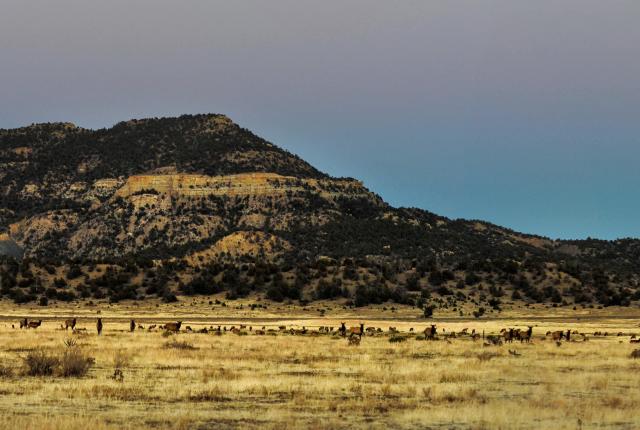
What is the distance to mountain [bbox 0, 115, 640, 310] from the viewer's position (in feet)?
307

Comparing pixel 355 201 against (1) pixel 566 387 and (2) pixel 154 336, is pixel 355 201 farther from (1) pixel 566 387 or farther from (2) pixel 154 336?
(1) pixel 566 387

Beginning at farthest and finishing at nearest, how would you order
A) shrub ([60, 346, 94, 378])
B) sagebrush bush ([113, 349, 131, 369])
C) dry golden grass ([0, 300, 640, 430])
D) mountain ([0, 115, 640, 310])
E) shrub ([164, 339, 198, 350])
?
mountain ([0, 115, 640, 310])
shrub ([164, 339, 198, 350])
sagebrush bush ([113, 349, 131, 369])
shrub ([60, 346, 94, 378])
dry golden grass ([0, 300, 640, 430])

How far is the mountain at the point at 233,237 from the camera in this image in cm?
9369

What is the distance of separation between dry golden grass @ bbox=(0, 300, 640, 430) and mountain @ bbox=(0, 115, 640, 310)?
5294 centimetres

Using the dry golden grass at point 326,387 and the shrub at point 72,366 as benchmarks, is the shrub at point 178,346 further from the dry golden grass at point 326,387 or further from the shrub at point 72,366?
the shrub at point 72,366

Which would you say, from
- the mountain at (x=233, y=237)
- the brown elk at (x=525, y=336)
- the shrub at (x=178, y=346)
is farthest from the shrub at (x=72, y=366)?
the mountain at (x=233, y=237)

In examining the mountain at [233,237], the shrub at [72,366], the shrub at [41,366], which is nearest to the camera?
the shrub at [72,366]

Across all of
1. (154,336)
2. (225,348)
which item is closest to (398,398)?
(225,348)

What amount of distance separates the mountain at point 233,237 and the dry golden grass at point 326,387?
52944 millimetres

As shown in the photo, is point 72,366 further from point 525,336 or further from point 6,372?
point 525,336

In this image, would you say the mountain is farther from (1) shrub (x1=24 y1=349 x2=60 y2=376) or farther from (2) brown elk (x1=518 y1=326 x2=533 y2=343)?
(1) shrub (x1=24 y1=349 x2=60 y2=376)

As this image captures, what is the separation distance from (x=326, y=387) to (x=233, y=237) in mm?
117353

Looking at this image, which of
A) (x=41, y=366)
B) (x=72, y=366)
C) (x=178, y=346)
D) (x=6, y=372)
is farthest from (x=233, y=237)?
(x=72, y=366)

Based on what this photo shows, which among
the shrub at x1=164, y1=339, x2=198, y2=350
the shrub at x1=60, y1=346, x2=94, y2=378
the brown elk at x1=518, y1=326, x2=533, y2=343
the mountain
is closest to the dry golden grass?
the shrub at x1=164, y1=339, x2=198, y2=350
